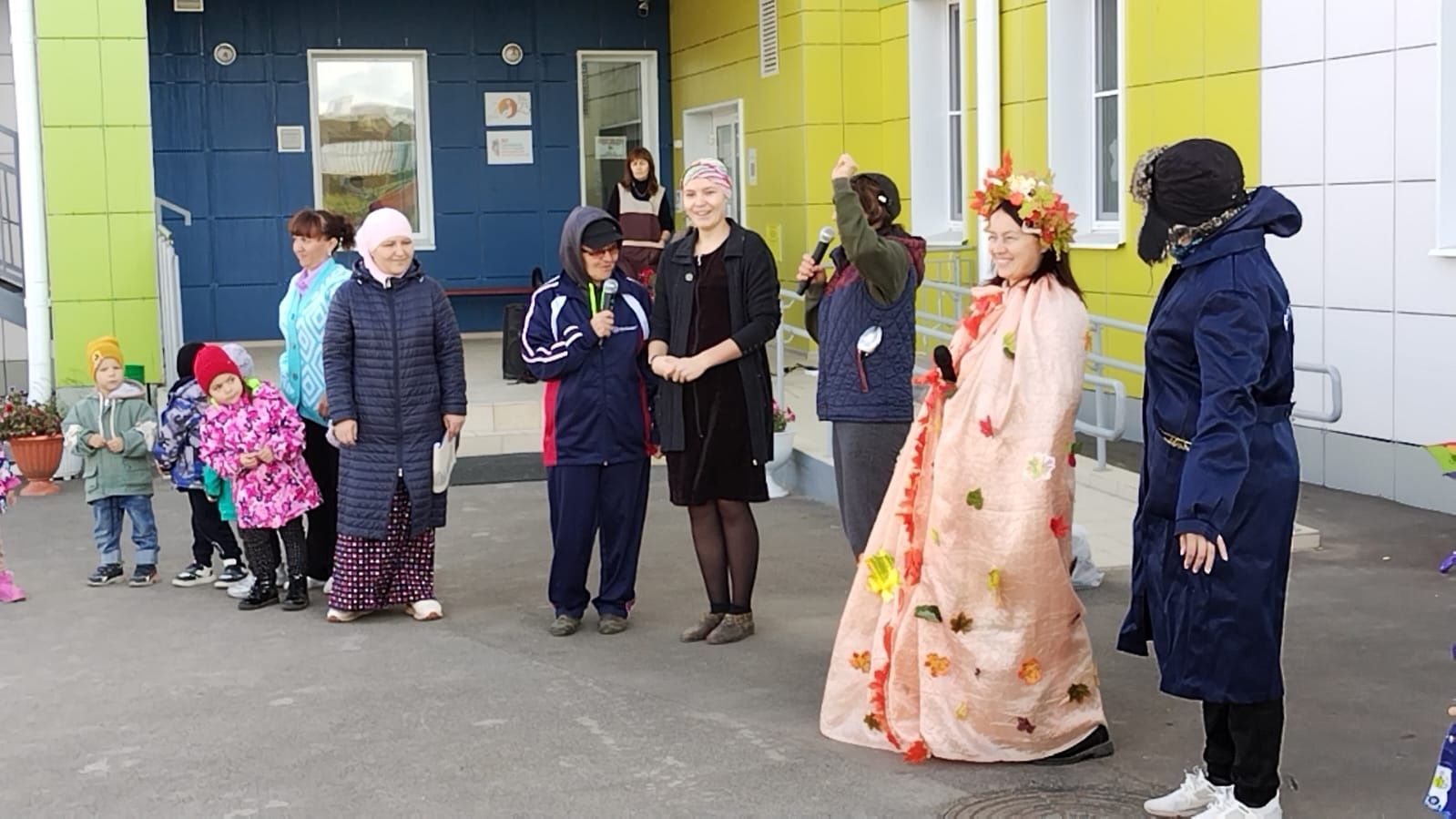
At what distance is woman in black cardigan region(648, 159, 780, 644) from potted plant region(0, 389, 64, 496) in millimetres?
5621

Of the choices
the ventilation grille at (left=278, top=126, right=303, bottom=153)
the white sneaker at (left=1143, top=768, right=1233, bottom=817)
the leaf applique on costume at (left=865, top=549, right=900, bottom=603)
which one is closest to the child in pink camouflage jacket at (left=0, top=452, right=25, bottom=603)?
the leaf applique on costume at (left=865, top=549, right=900, bottom=603)

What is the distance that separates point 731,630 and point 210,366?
8.11 feet

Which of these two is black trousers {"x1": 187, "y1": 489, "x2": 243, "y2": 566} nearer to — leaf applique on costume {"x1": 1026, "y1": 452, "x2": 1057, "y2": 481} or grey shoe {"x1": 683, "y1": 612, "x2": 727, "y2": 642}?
grey shoe {"x1": 683, "y1": 612, "x2": 727, "y2": 642}

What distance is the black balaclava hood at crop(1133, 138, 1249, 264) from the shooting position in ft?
13.8

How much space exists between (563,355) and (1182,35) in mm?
5273

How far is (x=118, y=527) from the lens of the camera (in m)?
8.07

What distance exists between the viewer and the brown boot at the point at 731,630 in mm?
6625

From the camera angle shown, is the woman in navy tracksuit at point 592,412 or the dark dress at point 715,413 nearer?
the dark dress at point 715,413

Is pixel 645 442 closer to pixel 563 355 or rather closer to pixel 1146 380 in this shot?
pixel 563 355

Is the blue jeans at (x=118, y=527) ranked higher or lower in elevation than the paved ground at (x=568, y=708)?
higher

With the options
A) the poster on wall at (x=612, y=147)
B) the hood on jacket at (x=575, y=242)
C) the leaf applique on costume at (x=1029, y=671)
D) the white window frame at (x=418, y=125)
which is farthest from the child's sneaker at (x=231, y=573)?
the poster on wall at (x=612, y=147)

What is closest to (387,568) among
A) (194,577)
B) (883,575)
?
(194,577)

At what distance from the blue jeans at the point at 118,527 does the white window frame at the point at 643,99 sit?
10100 mm

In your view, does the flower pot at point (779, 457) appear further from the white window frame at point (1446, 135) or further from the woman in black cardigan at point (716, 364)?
the white window frame at point (1446, 135)
